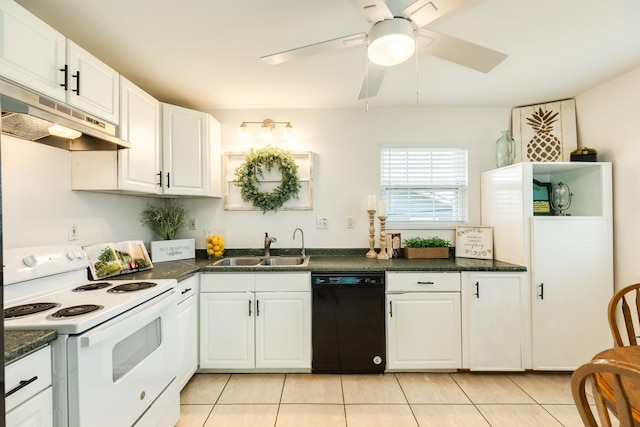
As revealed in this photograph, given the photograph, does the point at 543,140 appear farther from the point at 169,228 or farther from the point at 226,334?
the point at 169,228

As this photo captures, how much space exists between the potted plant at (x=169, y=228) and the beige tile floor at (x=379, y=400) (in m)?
1.08

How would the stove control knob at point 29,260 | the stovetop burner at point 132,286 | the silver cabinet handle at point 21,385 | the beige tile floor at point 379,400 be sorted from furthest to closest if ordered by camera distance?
the beige tile floor at point 379,400 → the stovetop burner at point 132,286 → the stove control knob at point 29,260 → the silver cabinet handle at point 21,385

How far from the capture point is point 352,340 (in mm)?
2439

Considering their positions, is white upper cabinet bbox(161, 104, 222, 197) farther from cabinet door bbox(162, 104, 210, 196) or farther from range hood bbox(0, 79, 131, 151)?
range hood bbox(0, 79, 131, 151)

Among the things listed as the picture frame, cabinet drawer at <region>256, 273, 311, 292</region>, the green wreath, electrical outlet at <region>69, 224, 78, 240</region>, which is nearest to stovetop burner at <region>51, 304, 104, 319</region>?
electrical outlet at <region>69, 224, 78, 240</region>

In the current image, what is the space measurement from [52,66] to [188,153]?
1.16 m

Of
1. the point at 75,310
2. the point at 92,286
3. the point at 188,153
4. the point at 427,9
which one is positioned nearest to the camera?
the point at 427,9

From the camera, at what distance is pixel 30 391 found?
1090 millimetres

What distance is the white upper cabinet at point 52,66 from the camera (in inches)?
52.7

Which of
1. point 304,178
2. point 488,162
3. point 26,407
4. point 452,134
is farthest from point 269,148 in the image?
point 26,407

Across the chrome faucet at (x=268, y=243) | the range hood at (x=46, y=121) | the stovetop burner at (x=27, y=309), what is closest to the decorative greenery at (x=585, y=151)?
the chrome faucet at (x=268, y=243)

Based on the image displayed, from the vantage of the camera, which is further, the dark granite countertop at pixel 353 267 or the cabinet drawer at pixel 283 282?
the cabinet drawer at pixel 283 282

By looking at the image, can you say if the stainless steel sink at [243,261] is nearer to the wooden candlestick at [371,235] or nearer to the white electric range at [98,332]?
the white electric range at [98,332]

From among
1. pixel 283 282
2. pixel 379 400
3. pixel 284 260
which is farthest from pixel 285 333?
pixel 379 400
